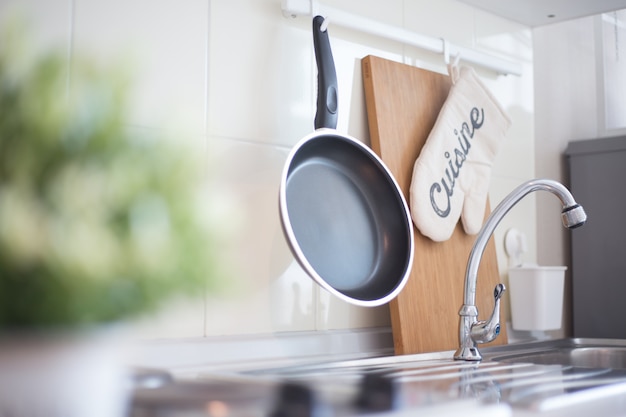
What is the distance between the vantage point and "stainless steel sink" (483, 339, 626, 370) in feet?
4.81

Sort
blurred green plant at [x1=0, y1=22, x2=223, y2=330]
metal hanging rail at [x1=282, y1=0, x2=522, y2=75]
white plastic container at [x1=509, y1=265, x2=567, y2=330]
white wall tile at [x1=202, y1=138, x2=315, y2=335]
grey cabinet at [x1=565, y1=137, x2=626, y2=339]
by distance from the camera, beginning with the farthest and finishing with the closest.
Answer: grey cabinet at [x1=565, y1=137, x2=626, y2=339], white plastic container at [x1=509, y1=265, x2=567, y2=330], metal hanging rail at [x1=282, y1=0, x2=522, y2=75], white wall tile at [x1=202, y1=138, x2=315, y2=335], blurred green plant at [x1=0, y1=22, x2=223, y2=330]

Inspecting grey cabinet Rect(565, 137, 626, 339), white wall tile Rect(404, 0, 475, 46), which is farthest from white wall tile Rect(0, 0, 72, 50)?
grey cabinet Rect(565, 137, 626, 339)

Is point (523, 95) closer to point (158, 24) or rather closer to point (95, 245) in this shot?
point (158, 24)

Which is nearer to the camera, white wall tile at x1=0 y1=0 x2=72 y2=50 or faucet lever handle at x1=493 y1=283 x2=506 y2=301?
white wall tile at x1=0 y1=0 x2=72 y2=50

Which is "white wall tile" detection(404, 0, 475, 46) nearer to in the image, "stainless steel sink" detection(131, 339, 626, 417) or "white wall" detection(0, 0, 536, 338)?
"white wall" detection(0, 0, 536, 338)

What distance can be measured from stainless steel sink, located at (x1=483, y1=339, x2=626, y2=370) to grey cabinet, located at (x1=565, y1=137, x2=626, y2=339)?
0.17 m

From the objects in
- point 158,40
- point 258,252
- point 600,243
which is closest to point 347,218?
point 258,252

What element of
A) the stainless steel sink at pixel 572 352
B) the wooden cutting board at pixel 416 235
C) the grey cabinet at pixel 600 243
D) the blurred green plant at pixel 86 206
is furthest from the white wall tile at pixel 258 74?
the grey cabinet at pixel 600 243

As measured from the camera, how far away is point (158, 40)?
108 centimetres

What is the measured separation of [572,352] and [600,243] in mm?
360

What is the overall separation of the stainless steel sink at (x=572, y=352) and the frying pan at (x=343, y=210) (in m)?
0.32

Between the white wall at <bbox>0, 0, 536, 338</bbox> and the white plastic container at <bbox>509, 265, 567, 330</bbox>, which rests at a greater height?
the white wall at <bbox>0, 0, 536, 338</bbox>

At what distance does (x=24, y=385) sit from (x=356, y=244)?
0.87 metres

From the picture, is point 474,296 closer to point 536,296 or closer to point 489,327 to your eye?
point 489,327
